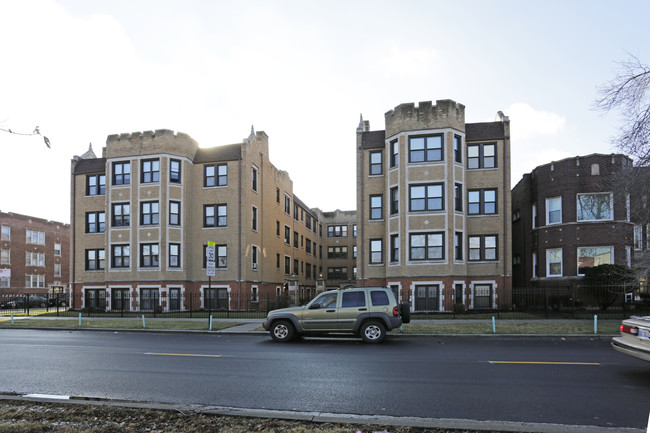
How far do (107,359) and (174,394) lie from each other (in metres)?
4.88

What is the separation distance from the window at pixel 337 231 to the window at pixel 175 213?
102 feet

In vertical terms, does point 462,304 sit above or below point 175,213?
below

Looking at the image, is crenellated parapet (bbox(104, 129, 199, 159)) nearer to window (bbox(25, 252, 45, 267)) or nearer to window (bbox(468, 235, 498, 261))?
window (bbox(468, 235, 498, 261))

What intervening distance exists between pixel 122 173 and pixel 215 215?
24.0 ft

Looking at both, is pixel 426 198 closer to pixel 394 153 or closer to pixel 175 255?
pixel 394 153

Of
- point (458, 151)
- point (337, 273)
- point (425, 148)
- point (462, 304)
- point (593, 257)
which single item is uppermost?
point (425, 148)

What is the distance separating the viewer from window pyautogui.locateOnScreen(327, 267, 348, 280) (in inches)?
2307

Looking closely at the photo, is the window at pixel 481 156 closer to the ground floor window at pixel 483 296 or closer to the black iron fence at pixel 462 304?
the ground floor window at pixel 483 296

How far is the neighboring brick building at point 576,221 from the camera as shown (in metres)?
24.6

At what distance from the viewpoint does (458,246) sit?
86.8 feet

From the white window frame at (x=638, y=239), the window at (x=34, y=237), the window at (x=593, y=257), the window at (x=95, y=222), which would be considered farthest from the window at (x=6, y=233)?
the white window frame at (x=638, y=239)


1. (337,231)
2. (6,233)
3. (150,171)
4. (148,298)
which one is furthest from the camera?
(337,231)

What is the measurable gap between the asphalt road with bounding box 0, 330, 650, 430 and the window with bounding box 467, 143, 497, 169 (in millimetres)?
15511

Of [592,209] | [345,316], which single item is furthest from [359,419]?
[592,209]
